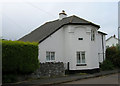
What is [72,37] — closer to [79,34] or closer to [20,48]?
[79,34]

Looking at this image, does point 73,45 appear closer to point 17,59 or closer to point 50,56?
point 50,56

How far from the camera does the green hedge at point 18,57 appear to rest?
432 inches

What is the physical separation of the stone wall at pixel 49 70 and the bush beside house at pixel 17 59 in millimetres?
909

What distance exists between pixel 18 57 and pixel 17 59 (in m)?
0.16

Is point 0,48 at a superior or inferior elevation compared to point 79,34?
inferior

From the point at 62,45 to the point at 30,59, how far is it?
258 inches

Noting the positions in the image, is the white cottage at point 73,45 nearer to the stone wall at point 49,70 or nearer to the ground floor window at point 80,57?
the ground floor window at point 80,57

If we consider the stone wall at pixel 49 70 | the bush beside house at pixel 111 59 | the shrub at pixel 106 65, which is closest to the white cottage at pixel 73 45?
the stone wall at pixel 49 70

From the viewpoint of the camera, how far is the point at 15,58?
11.3 metres

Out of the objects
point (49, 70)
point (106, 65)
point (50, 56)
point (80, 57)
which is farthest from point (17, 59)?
point (106, 65)

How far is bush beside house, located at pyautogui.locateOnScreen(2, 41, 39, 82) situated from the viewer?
1097cm

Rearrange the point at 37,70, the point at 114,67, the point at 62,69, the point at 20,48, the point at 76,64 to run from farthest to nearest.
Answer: the point at 114,67
the point at 76,64
the point at 62,69
the point at 37,70
the point at 20,48

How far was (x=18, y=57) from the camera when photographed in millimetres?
11492

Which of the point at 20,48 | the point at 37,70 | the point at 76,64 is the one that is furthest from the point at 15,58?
the point at 76,64
